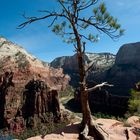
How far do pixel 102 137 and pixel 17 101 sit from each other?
155038mm

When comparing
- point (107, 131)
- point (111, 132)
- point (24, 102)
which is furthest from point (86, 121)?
point (24, 102)

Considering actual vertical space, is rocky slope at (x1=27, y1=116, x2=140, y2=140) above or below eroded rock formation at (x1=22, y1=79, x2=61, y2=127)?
below

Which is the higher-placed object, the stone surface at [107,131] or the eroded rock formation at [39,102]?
the eroded rock formation at [39,102]

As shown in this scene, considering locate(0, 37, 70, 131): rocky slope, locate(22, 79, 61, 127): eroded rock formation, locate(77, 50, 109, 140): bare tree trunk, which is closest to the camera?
locate(77, 50, 109, 140): bare tree trunk

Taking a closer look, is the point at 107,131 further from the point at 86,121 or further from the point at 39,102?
the point at 39,102

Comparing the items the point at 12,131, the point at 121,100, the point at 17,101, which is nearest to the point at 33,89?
the point at 17,101

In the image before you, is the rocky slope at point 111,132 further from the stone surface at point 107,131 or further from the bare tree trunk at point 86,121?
the bare tree trunk at point 86,121

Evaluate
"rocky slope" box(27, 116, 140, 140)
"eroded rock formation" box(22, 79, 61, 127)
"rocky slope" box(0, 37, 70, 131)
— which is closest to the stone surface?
"rocky slope" box(27, 116, 140, 140)

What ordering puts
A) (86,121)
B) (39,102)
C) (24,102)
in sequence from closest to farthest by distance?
(86,121)
(39,102)
(24,102)

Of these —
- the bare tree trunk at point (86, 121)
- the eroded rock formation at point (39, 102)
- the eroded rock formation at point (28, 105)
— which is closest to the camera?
the bare tree trunk at point (86, 121)

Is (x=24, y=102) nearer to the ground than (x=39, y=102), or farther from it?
farther from it

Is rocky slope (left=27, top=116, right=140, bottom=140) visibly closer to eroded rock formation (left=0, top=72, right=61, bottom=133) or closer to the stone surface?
the stone surface

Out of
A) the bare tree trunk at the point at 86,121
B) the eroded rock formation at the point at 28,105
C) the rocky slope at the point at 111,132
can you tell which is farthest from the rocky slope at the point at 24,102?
the bare tree trunk at the point at 86,121

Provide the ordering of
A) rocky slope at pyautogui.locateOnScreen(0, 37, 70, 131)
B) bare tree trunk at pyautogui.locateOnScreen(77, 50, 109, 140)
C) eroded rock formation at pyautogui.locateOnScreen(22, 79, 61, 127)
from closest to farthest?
1. bare tree trunk at pyautogui.locateOnScreen(77, 50, 109, 140)
2. rocky slope at pyautogui.locateOnScreen(0, 37, 70, 131)
3. eroded rock formation at pyautogui.locateOnScreen(22, 79, 61, 127)
